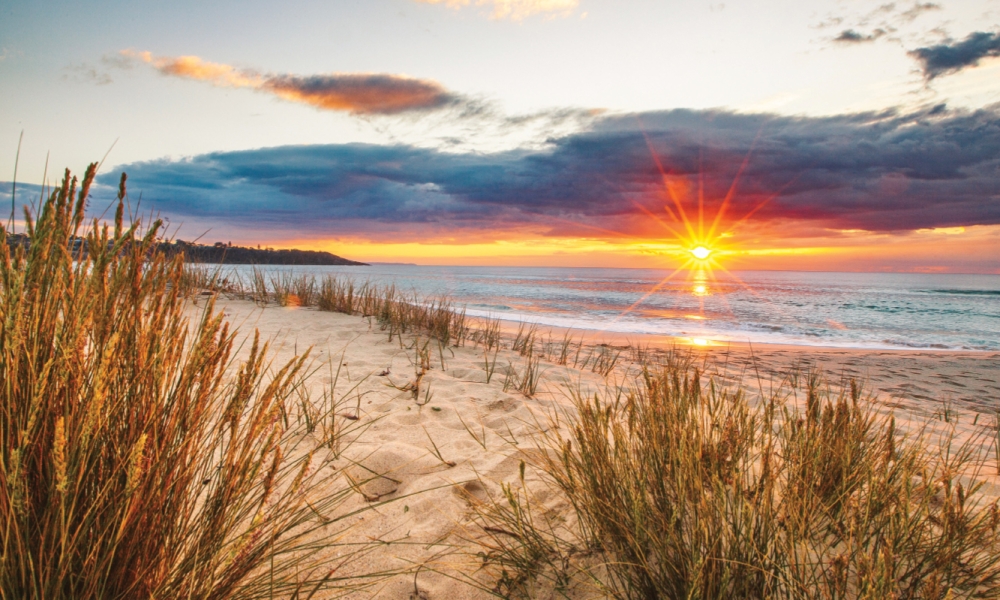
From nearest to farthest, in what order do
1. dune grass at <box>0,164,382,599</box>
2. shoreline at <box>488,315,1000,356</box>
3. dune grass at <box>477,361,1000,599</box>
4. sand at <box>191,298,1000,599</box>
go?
dune grass at <box>0,164,382,599</box>, dune grass at <box>477,361,1000,599</box>, sand at <box>191,298,1000,599</box>, shoreline at <box>488,315,1000,356</box>

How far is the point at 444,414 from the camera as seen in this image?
3664 millimetres

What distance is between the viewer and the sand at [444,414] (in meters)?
2.02

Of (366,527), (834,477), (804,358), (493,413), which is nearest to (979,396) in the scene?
(804,358)

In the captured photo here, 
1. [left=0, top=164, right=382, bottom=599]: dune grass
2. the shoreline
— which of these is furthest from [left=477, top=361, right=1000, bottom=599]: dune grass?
the shoreline

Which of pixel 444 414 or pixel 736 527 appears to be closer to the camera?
pixel 736 527

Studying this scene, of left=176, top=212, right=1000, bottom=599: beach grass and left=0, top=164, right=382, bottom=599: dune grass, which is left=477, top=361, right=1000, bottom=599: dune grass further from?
left=0, top=164, right=382, bottom=599: dune grass

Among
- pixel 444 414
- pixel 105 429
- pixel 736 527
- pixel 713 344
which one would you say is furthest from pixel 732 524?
pixel 713 344

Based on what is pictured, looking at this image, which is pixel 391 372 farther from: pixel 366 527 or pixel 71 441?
pixel 71 441

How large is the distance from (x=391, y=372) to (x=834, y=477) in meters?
3.66

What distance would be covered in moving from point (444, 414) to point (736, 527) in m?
2.46

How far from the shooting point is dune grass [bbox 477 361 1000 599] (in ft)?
4.72

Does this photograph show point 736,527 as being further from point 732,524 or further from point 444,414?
point 444,414

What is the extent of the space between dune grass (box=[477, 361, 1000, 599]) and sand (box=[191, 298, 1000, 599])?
0.79 feet

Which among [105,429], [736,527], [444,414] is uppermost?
[105,429]
